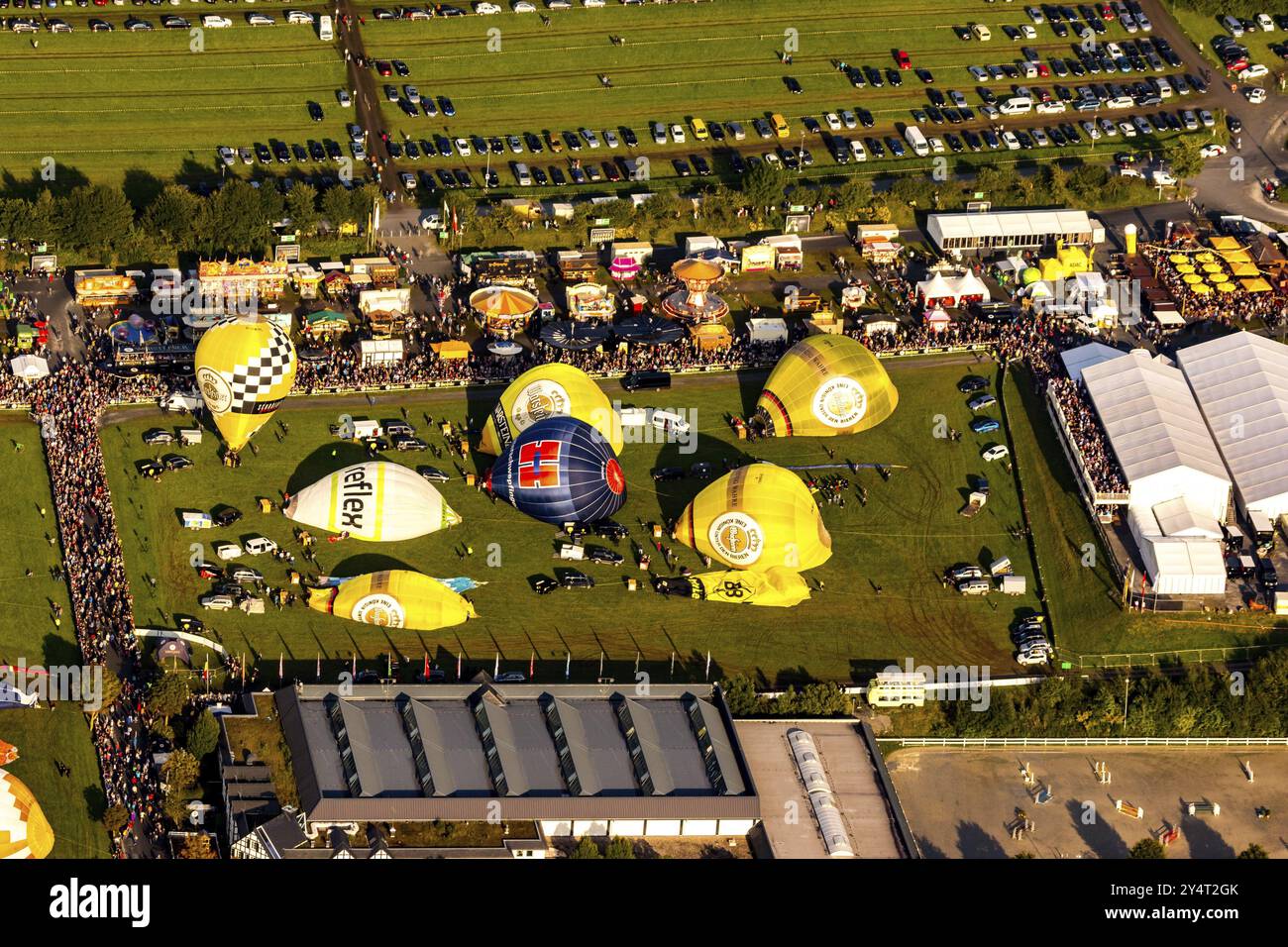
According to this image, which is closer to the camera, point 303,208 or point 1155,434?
point 1155,434

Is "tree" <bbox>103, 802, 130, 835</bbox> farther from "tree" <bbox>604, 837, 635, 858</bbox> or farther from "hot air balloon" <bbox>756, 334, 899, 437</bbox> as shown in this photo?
"hot air balloon" <bbox>756, 334, 899, 437</bbox>

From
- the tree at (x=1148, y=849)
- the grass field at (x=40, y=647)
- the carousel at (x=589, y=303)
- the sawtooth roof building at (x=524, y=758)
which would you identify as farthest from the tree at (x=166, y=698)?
the tree at (x=1148, y=849)

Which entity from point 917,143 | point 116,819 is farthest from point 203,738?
point 917,143

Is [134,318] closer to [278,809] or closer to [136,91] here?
[136,91]

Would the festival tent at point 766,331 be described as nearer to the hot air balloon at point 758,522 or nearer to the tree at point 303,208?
the hot air balloon at point 758,522

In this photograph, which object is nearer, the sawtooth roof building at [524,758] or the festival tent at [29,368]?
the sawtooth roof building at [524,758]

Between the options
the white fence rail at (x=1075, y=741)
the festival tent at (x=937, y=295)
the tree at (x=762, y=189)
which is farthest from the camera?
the tree at (x=762, y=189)

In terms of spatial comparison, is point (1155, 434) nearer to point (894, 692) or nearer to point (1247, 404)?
point (1247, 404)
